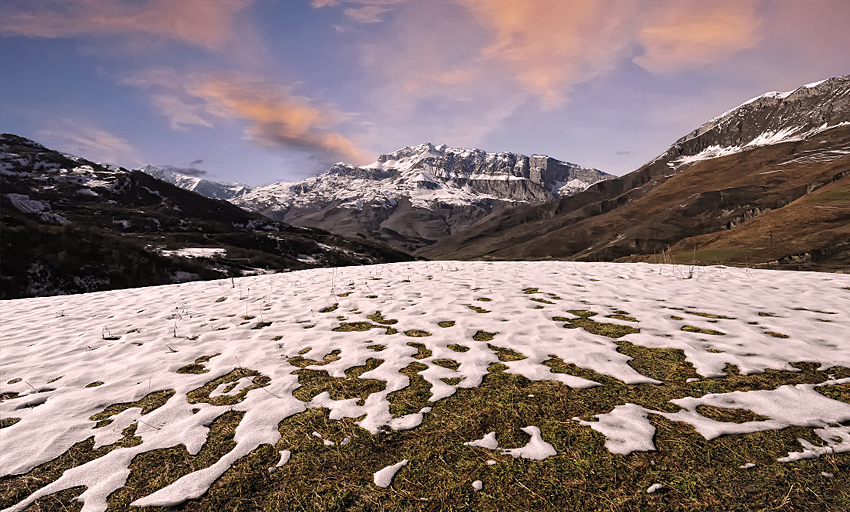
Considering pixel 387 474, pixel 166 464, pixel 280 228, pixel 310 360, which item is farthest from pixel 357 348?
pixel 280 228

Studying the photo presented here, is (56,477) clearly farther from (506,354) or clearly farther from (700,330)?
(700,330)

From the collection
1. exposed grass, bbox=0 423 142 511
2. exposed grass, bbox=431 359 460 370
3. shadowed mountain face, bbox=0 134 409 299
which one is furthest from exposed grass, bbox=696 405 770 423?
shadowed mountain face, bbox=0 134 409 299

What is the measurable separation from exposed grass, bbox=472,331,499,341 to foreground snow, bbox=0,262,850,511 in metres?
0.24

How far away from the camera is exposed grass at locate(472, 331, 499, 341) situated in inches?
306

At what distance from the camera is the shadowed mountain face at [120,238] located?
31812 mm

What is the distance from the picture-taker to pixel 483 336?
7.93 metres

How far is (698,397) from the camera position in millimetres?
5055

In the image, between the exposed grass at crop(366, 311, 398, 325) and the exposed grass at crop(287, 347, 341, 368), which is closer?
the exposed grass at crop(287, 347, 341, 368)

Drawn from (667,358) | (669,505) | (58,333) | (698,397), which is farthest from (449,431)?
(58,333)

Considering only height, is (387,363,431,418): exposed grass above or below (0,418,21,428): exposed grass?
above

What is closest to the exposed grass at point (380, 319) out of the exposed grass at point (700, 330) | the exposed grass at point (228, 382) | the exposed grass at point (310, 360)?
the exposed grass at point (310, 360)

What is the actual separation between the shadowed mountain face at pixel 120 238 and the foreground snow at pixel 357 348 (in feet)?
84.3

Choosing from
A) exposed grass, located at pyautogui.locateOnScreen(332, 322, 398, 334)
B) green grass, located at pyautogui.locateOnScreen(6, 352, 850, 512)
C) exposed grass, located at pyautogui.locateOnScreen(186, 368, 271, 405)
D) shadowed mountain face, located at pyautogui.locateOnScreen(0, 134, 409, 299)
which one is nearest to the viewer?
green grass, located at pyautogui.locateOnScreen(6, 352, 850, 512)

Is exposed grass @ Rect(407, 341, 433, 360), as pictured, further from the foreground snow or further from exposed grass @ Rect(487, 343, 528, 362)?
exposed grass @ Rect(487, 343, 528, 362)
